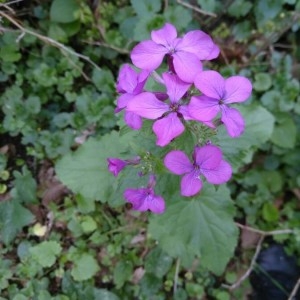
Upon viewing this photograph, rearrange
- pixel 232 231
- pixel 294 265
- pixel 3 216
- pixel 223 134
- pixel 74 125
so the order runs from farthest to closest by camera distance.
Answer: pixel 294 265 → pixel 74 125 → pixel 3 216 → pixel 232 231 → pixel 223 134

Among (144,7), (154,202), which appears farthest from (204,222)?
(144,7)

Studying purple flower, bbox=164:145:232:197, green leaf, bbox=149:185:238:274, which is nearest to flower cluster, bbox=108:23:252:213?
purple flower, bbox=164:145:232:197

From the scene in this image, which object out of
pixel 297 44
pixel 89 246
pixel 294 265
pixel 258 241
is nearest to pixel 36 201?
pixel 89 246

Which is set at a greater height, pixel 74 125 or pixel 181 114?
pixel 181 114

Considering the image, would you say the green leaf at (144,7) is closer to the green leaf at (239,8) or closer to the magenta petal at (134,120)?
the green leaf at (239,8)

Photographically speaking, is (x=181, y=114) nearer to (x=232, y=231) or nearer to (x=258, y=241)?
(x=232, y=231)

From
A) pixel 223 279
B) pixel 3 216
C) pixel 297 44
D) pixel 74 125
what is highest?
pixel 297 44
